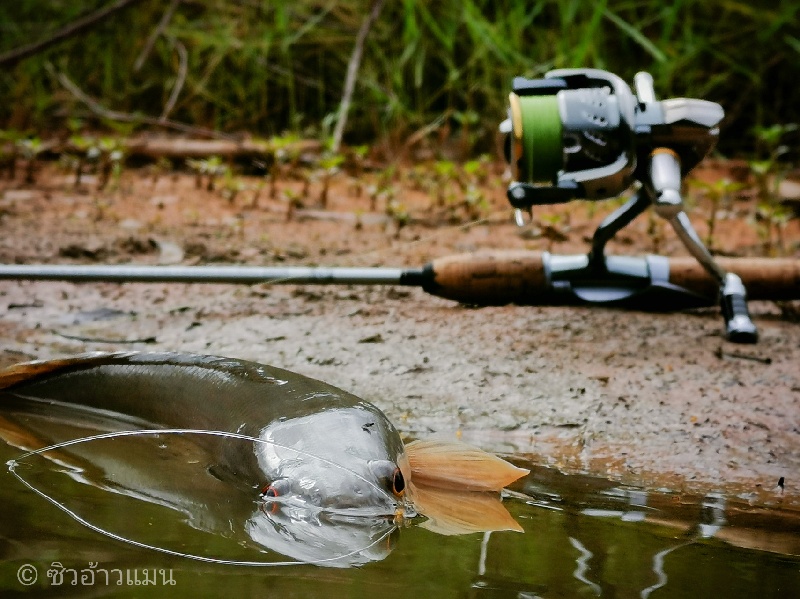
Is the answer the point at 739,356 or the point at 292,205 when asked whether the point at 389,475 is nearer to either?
the point at 739,356

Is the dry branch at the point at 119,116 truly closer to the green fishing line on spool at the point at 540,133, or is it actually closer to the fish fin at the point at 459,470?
the green fishing line on spool at the point at 540,133

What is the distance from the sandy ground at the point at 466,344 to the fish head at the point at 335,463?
476 millimetres

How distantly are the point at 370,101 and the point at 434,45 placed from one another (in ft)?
1.58

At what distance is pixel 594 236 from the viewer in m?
2.87

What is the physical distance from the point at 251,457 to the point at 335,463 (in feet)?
0.61

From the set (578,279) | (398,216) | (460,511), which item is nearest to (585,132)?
(578,279)

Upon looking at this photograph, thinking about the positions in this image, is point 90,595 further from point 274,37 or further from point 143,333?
point 274,37

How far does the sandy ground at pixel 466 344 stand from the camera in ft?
7.15

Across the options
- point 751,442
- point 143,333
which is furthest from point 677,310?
point 143,333

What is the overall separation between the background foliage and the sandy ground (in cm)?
171

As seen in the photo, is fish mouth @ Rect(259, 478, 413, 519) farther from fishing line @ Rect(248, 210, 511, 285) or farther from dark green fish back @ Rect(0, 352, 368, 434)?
fishing line @ Rect(248, 210, 511, 285)

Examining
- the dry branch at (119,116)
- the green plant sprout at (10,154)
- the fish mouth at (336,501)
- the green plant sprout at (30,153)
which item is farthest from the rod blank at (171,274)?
the green plant sprout at (10,154)

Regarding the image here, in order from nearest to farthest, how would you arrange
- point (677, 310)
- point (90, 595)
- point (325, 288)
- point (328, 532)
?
point (90, 595) < point (328, 532) < point (677, 310) < point (325, 288)

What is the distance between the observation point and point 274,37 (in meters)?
5.95
